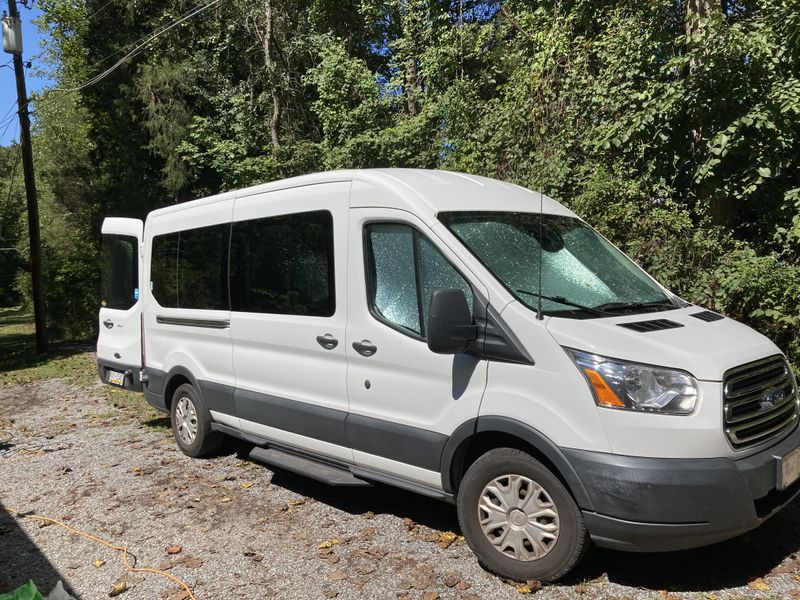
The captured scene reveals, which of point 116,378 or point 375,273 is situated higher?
point 375,273

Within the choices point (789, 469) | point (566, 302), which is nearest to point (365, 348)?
Result: point (566, 302)

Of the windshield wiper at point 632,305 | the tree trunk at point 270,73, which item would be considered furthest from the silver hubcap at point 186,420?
the tree trunk at point 270,73

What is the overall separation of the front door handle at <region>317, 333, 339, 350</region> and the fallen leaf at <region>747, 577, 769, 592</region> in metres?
2.89

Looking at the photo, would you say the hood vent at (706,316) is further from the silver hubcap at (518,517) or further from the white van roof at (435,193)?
the silver hubcap at (518,517)

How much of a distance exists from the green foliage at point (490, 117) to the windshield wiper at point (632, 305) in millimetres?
Answer: 3057

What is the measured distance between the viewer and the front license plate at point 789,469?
3447 mm

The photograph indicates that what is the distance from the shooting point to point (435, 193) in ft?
14.2

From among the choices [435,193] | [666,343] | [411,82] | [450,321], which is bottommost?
[666,343]

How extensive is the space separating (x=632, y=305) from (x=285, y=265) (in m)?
2.61

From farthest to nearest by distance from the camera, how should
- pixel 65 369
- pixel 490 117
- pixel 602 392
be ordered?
pixel 65 369 < pixel 490 117 < pixel 602 392

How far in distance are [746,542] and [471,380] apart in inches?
85.8

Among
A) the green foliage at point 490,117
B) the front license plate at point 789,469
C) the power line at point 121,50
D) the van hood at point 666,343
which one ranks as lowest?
the front license plate at point 789,469

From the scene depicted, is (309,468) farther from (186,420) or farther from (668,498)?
(668,498)

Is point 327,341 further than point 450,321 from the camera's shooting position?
Yes
